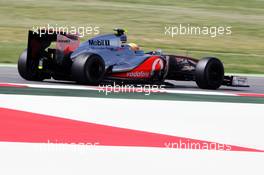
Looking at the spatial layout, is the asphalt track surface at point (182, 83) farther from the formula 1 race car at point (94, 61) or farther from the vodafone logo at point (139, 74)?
the vodafone logo at point (139, 74)

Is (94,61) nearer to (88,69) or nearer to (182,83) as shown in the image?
(88,69)

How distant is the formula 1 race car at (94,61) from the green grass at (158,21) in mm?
7076

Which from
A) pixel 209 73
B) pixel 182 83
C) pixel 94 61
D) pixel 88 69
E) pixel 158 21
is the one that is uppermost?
pixel 158 21

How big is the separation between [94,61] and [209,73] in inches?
100

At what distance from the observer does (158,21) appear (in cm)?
3167

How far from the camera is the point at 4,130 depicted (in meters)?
6.75

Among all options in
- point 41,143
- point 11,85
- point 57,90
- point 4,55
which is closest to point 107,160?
point 41,143

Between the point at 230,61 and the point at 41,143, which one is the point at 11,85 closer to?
the point at 41,143

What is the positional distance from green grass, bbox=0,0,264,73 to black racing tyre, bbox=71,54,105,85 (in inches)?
305

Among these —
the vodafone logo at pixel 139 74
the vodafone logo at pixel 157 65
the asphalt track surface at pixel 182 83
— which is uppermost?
the vodafone logo at pixel 157 65

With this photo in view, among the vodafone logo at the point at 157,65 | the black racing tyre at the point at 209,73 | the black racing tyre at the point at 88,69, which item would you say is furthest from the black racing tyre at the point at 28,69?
the black racing tyre at the point at 209,73

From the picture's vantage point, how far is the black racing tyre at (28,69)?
12397mm

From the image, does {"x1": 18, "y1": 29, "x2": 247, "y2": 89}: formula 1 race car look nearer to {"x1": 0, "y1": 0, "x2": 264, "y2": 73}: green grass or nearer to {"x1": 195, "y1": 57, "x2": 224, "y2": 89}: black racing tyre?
{"x1": 195, "y1": 57, "x2": 224, "y2": 89}: black racing tyre

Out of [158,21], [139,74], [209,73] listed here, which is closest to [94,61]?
[139,74]
